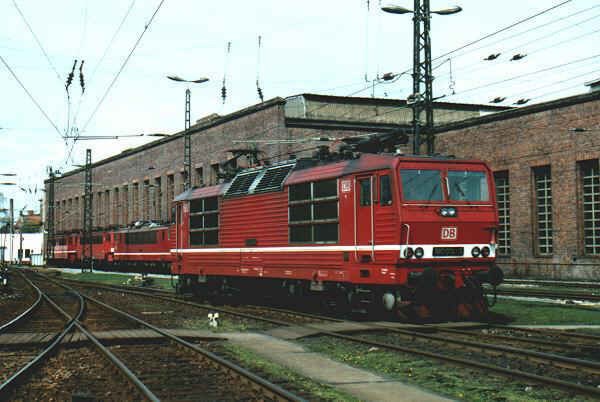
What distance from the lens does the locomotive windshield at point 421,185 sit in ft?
52.2

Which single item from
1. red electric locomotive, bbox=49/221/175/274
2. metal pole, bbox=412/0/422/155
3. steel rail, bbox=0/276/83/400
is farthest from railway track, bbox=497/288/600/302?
red electric locomotive, bbox=49/221/175/274

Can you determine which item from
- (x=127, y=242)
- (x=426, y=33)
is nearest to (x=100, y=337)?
(x=426, y=33)

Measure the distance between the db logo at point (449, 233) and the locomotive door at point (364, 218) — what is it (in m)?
1.50

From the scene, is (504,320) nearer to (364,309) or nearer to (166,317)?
(364,309)

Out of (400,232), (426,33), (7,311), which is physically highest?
(426,33)

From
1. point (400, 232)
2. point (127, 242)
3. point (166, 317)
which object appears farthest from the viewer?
point (127, 242)

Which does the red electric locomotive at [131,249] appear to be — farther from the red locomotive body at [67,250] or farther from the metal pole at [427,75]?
the metal pole at [427,75]

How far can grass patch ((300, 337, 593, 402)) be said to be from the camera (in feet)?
29.2

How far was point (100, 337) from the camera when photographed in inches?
573

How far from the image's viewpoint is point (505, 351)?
38.4 feet

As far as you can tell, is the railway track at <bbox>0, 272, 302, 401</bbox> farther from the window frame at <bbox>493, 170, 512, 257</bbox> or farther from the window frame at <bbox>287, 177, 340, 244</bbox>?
the window frame at <bbox>493, 170, 512, 257</bbox>

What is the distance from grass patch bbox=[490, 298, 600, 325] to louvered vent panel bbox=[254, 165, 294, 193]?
6.35m

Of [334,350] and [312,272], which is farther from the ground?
[312,272]

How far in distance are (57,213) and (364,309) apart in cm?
9378
